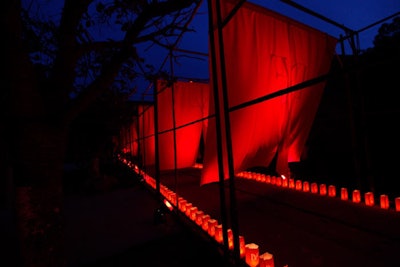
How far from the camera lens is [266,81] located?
9.16 ft

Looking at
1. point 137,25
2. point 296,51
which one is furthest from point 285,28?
point 137,25

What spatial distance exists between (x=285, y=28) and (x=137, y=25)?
1850mm

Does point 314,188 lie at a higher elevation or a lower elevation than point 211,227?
higher

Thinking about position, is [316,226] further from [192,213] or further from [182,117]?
[182,117]

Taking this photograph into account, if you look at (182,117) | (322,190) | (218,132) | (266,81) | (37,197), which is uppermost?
(182,117)

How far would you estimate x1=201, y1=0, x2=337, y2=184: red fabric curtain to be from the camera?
2607mm

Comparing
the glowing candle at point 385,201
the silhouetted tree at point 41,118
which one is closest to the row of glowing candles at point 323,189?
the glowing candle at point 385,201

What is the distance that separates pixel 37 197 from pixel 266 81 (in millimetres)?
2428

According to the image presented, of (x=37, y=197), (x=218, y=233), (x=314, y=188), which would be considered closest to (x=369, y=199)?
(x=314, y=188)

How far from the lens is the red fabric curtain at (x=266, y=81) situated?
103 inches

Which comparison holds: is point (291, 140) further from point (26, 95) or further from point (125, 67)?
point (26, 95)

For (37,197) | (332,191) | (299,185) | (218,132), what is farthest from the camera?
(299,185)

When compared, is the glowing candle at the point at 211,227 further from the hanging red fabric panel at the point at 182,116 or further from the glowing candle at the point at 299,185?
the hanging red fabric panel at the point at 182,116

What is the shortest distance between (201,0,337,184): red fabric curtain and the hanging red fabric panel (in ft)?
10.4
